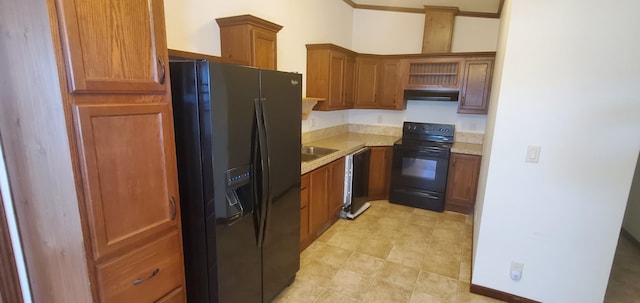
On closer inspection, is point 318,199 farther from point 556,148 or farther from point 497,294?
point 556,148

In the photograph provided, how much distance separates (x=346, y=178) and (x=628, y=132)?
95.2 inches

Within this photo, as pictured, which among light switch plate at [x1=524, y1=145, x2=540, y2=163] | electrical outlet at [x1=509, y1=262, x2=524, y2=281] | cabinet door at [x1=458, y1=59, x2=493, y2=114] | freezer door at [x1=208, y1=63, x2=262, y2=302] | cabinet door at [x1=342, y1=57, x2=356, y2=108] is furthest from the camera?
cabinet door at [x1=342, y1=57, x2=356, y2=108]

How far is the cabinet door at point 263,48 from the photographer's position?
7.82 ft

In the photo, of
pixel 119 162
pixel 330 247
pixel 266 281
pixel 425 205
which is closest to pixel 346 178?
pixel 330 247

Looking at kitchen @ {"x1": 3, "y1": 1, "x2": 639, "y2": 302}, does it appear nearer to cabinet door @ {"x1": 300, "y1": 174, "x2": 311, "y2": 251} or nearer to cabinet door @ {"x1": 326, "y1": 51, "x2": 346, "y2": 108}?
cabinet door @ {"x1": 300, "y1": 174, "x2": 311, "y2": 251}

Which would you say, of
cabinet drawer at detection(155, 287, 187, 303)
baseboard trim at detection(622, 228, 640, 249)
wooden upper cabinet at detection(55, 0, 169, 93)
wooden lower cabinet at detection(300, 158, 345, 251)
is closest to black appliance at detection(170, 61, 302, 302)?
cabinet drawer at detection(155, 287, 187, 303)

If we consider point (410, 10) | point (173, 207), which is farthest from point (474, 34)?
point (173, 207)

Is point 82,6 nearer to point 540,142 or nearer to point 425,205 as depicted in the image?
point 540,142

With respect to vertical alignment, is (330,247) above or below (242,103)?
below

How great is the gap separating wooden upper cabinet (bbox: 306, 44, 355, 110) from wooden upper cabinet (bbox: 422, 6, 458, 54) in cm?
120

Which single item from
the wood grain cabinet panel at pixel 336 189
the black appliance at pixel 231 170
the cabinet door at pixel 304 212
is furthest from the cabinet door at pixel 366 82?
the black appliance at pixel 231 170

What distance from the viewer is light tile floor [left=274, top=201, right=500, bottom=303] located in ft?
7.66

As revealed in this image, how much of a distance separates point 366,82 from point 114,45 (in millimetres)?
3745

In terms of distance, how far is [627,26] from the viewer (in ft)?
5.78
